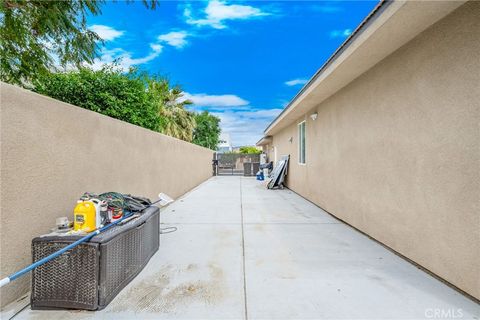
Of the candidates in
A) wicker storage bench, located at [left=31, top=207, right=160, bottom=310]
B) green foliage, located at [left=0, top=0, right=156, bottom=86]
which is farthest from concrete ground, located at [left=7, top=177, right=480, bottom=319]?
green foliage, located at [left=0, top=0, right=156, bottom=86]

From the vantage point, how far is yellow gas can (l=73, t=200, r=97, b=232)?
228cm

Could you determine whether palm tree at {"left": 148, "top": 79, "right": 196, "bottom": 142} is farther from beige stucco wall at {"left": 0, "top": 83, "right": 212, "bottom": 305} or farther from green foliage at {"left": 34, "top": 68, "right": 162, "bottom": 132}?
beige stucco wall at {"left": 0, "top": 83, "right": 212, "bottom": 305}

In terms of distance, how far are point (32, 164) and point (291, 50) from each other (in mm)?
9483

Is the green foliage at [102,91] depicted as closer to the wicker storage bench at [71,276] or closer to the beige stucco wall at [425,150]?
the wicker storage bench at [71,276]

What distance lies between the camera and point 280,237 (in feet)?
13.3

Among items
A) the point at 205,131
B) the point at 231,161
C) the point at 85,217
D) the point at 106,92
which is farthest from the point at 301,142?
the point at 205,131

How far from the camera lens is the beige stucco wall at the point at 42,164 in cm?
208

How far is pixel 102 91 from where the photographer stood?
5383mm

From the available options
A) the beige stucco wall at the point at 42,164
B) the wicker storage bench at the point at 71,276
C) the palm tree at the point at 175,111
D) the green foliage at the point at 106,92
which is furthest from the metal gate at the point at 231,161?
the wicker storage bench at the point at 71,276

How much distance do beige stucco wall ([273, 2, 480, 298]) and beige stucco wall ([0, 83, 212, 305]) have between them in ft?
13.6

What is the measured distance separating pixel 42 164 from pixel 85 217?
0.72 metres

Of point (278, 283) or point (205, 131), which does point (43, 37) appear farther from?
point (205, 131)

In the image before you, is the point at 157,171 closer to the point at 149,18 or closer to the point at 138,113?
the point at 138,113

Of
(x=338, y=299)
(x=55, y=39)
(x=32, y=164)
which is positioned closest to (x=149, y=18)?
(x=55, y=39)
